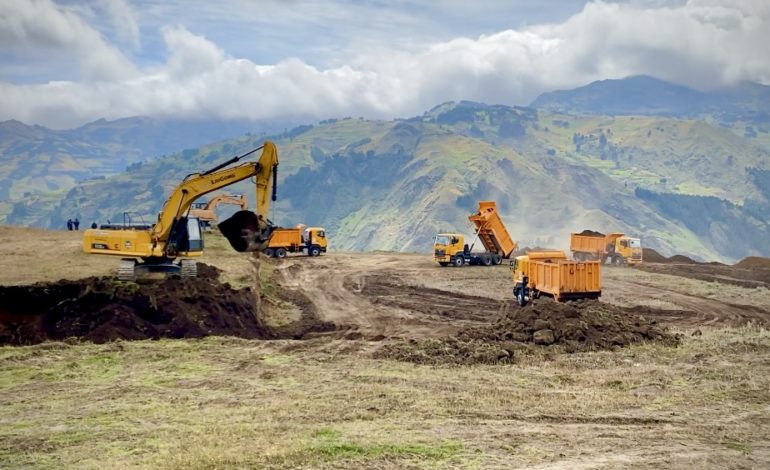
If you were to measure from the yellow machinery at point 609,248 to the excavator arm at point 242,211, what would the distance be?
1609 inches

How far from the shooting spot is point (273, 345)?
75.0ft

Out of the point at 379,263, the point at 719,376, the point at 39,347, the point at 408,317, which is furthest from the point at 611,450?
the point at 379,263

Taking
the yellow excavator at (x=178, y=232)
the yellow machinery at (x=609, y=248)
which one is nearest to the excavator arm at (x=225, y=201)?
the yellow machinery at (x=609, y=248)

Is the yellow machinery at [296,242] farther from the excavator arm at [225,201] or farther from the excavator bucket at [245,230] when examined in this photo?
the excavator bucket at [245,230]

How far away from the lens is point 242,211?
85.7 feet

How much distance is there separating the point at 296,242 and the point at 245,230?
35267 mm

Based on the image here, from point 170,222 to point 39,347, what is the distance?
9882 mm

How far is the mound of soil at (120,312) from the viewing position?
22.3 meters

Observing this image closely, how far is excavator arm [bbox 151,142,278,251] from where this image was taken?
85.1 ft

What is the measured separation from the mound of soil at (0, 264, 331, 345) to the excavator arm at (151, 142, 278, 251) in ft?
8.43

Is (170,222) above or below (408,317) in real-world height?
above

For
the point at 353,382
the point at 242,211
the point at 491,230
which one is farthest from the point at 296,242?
the point at 353,382

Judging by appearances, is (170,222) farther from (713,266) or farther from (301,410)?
(713,266)

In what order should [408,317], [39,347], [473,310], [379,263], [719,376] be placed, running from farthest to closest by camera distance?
[379,263], [473,310], [408,317], [39,347], [719,376]
